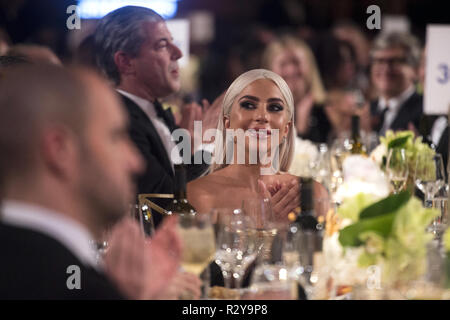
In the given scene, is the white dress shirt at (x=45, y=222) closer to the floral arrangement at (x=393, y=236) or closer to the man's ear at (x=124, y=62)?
the floral arrangement at (x=393, y=236)

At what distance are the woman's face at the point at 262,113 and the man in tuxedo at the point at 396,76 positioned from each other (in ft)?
11.6

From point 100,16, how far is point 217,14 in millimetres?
11971

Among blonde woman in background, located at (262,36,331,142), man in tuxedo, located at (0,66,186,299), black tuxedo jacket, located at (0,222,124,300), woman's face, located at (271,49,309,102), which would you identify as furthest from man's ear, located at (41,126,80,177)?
woman's face, located at (271,49,309,102)

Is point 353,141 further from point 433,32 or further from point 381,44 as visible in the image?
point 381,44

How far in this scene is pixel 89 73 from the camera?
1.49 meters

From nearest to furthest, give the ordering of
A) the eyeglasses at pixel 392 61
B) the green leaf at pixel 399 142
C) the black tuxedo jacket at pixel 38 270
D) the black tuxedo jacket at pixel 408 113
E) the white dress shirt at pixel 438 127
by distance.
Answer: the black tuxedo jacket at pixel 38 270 → the green leaf at pixel 399 142 → the white dress shirt at pixel 438 127 → the black tuxedo jacket at pixel 408 113 → the eyeglasses at pixel 392 61

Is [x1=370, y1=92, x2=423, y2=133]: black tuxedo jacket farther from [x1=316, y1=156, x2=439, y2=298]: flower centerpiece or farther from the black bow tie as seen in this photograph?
[x1=316, y1=156, x2=439, y2=298]: flower centerpiece

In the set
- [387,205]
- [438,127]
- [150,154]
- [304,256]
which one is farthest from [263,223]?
[438,127]

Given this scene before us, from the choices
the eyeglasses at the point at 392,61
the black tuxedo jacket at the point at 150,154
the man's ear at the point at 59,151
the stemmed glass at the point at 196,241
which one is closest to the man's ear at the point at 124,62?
the black tuxedo jacket at the point at 150,154

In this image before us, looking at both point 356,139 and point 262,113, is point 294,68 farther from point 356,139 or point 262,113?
point 262,113

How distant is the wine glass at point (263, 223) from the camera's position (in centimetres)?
206

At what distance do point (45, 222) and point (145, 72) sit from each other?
6.32ft

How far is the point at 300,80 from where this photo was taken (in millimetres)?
6477
